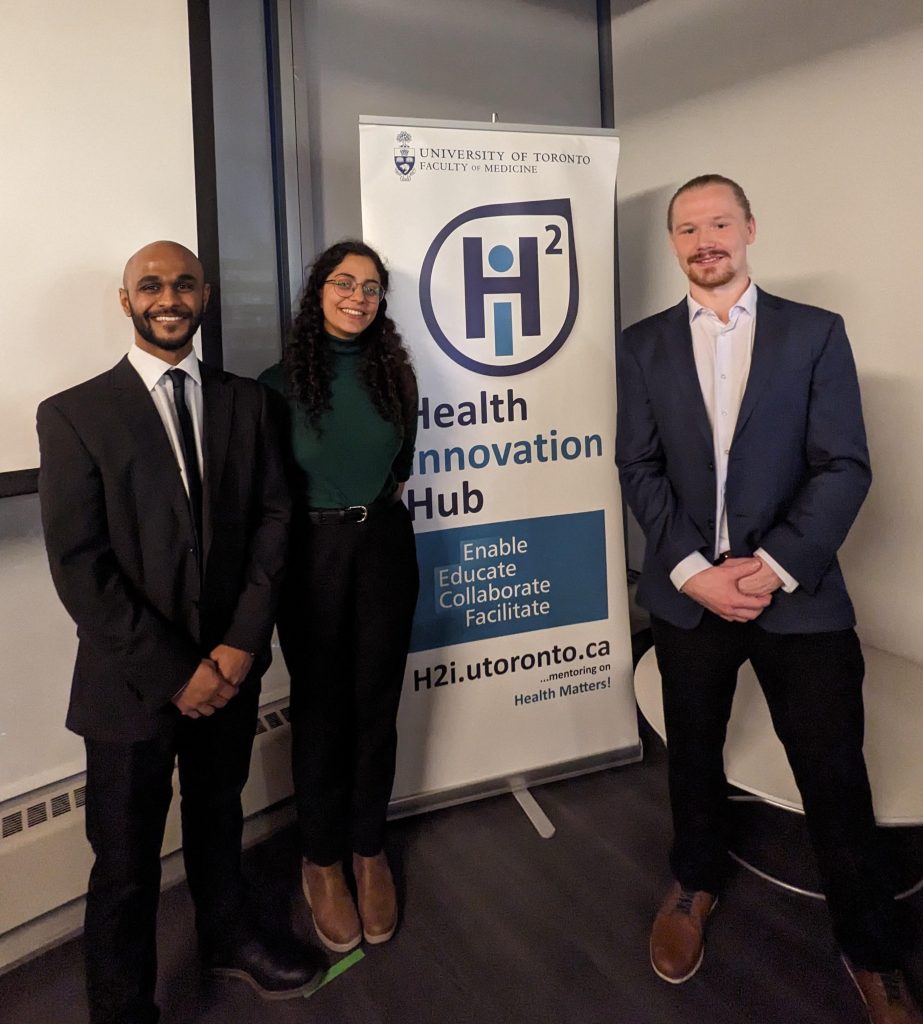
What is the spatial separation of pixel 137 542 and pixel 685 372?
1145 millimetres

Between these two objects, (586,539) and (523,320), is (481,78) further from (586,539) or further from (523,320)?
(586,539)

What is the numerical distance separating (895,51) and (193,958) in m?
3.01

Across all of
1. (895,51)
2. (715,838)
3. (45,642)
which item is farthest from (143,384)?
(895,51)

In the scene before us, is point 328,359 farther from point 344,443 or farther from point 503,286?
point 503,286

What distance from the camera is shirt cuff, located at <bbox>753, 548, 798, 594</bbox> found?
147 centimetres

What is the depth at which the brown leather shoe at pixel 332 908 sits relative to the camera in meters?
1.78

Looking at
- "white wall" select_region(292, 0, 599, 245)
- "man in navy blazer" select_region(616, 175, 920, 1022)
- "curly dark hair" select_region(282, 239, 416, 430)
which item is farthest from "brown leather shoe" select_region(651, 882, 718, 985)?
"white wall" select_region(292, 0, 599, 245)

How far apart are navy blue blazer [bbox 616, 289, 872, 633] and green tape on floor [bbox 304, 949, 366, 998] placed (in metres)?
1.08

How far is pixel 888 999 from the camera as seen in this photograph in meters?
1.48

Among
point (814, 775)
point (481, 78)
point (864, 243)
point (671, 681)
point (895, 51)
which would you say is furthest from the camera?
point (481, 78)

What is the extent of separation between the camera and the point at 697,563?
1.56 meters

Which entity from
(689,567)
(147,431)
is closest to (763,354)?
(689,567)

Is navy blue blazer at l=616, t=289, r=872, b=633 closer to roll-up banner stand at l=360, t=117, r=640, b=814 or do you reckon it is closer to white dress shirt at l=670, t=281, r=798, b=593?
white dress shirt at l=670, t=281, r=798, b=593

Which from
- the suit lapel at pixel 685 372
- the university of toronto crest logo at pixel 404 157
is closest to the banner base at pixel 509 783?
the suit lapel at pixel 685 372
